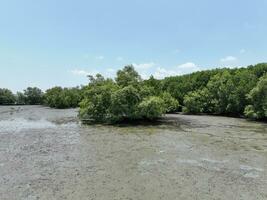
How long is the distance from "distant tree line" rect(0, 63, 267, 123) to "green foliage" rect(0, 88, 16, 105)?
275 feet

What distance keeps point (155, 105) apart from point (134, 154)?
20.1m

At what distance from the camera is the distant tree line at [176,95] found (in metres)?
39.9

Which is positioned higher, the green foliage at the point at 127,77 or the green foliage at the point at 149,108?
the green foliage at the point at 127,77

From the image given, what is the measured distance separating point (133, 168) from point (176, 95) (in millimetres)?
51830

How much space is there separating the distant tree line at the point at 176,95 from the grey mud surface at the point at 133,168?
1288cm

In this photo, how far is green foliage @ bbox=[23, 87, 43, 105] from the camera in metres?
137

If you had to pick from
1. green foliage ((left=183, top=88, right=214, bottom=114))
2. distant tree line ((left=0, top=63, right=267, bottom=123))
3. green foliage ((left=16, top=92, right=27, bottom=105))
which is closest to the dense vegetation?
distant tree line ((left=0, top=63, right=267, bottom=123))

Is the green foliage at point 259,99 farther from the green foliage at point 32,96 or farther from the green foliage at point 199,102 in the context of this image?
the green foliage at point 32,96

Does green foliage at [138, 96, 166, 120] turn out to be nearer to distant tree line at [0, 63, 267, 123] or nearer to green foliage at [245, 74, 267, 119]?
distant tree line at [0, 63, 267, 123]

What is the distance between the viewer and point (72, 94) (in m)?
102

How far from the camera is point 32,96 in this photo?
137625 millimetres

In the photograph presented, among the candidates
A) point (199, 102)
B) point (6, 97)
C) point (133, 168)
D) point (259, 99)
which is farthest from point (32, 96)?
point (133, 168)

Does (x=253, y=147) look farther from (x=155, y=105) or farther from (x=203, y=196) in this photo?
(x=155, y=105)

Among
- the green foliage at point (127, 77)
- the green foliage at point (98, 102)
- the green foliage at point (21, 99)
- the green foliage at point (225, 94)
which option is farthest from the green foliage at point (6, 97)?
the green foliage at point (127, 77)
